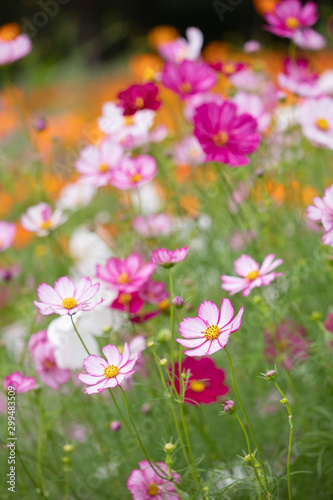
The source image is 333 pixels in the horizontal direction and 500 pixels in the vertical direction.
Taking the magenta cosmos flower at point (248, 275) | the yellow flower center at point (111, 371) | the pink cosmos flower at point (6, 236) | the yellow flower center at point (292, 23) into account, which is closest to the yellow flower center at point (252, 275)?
the magenta cosmos flower at point (248, 275)

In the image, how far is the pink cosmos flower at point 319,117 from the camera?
926 millimetres

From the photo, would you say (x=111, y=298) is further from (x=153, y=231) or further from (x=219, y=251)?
(x=219, y=251)

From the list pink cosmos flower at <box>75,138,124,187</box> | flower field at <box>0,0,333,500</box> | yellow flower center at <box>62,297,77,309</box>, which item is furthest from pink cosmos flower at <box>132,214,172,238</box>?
yellow flower center at <box>62,297,77,309</box>

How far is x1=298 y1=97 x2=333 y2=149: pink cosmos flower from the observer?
3.04ft

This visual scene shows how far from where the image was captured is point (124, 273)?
0.80 meters

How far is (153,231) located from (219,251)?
19 centimetres

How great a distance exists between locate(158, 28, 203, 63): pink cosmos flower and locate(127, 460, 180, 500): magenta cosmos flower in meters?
0.72

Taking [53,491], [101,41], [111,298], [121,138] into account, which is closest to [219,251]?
[121,138]

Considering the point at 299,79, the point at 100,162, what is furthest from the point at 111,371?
the point at 299,79

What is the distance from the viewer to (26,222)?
0.97 meters

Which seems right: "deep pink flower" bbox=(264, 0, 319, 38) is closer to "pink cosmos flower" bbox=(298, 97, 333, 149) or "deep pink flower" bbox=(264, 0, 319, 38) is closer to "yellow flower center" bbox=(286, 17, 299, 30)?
"yellow flower center" bbox=(286, 17, 299, 30)

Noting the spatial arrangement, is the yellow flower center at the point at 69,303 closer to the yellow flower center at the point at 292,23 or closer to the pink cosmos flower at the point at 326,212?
the pink cosmos flower at the point at 326,212

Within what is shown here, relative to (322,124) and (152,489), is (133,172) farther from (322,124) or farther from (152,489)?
(152,489)

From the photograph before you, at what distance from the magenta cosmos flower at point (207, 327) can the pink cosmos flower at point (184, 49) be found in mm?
630
